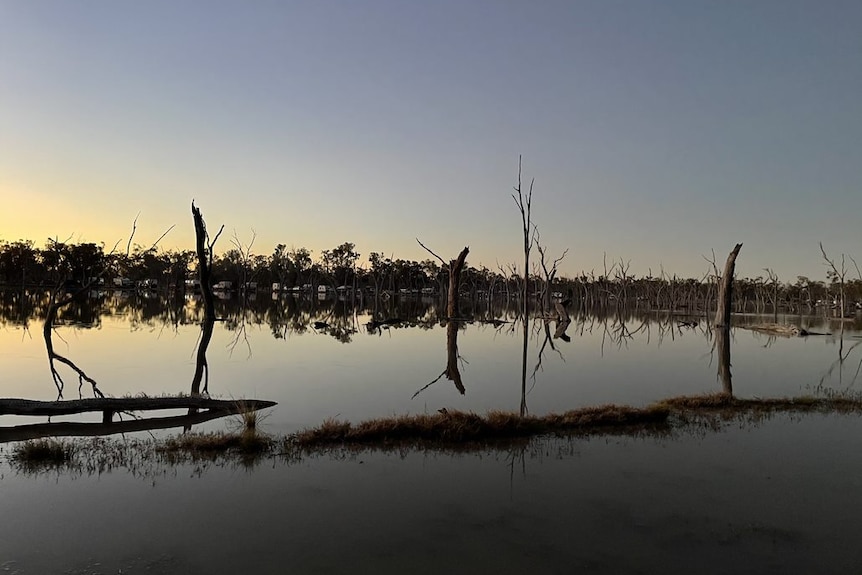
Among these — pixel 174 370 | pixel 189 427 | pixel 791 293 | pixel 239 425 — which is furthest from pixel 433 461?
pixel 791 293

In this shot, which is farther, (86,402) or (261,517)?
(86,402)

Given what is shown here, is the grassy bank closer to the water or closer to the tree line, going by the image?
the water

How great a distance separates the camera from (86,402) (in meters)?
7.43

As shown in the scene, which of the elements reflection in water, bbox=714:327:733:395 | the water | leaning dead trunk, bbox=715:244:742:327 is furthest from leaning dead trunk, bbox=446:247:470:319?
the water

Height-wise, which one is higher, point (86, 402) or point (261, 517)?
point (86, 402)

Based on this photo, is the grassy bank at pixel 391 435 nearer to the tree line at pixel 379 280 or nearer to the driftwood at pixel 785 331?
the driftwood at pixel 785 331

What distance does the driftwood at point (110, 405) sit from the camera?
7162mm

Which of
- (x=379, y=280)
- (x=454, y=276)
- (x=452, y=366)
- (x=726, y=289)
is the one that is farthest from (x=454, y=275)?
(x=379, y=280)

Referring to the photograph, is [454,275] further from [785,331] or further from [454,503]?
[454,503]

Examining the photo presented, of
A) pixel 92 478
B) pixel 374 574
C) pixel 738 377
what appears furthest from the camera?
pixel 738 377

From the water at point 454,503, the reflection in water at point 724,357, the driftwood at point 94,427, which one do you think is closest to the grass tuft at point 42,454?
the water at point 454,503

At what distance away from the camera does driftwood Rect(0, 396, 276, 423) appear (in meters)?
7.16

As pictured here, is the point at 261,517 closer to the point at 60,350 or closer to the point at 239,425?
the point at 239,425

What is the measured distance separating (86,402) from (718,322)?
28.8m
